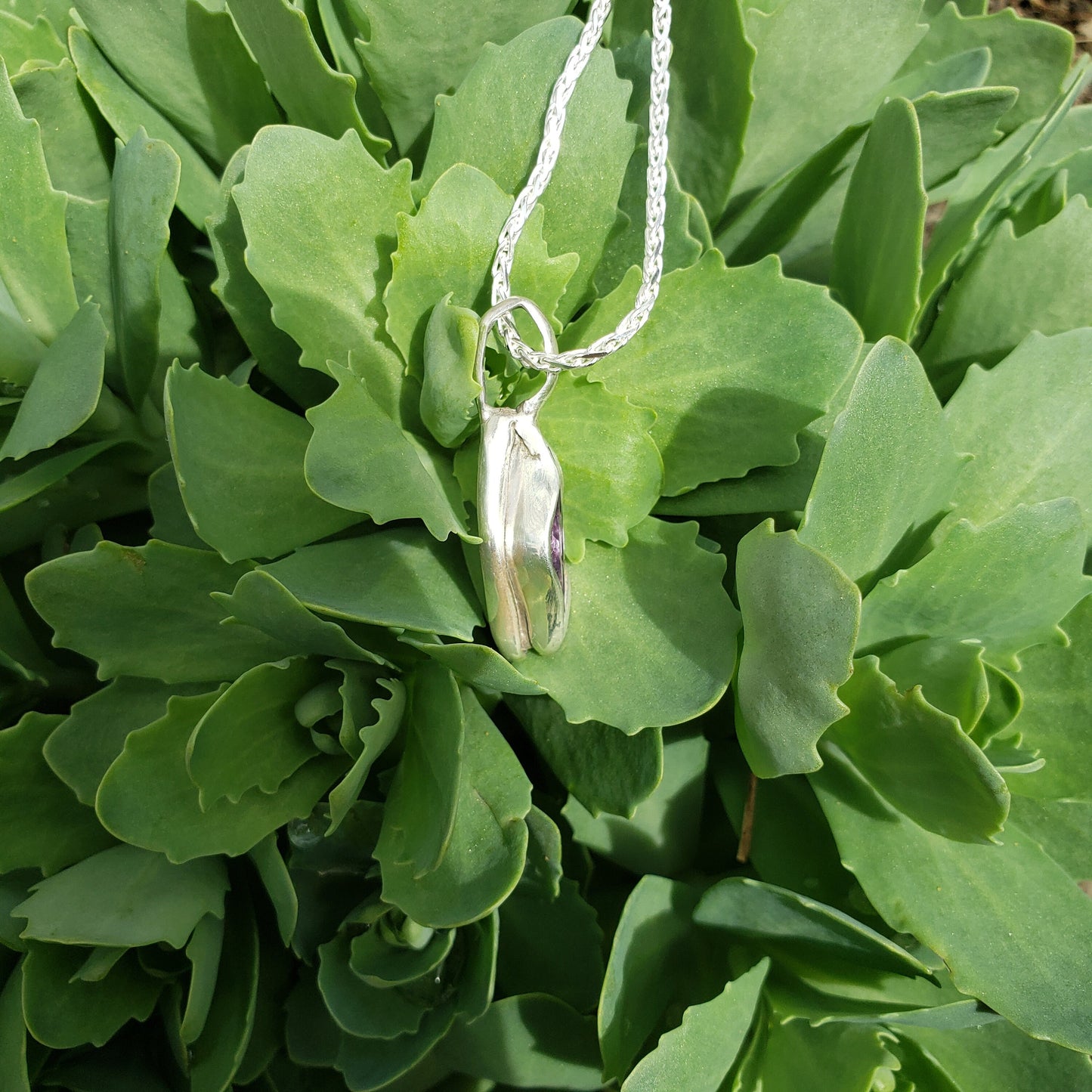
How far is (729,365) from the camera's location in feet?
1.96

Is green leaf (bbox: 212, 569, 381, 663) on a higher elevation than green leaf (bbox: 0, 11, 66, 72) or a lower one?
lower

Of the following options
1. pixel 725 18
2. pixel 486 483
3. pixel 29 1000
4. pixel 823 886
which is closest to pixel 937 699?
pixel 823 886

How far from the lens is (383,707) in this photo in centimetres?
52

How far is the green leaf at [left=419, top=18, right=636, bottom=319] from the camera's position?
591mm

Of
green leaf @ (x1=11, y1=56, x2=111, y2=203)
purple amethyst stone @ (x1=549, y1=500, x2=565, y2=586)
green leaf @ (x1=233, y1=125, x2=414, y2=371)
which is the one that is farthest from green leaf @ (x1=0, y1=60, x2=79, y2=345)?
purple amethyst stone @ (x1=549, y1=500, x2=565, y2=586)

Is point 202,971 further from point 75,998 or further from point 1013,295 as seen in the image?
point 1013,295

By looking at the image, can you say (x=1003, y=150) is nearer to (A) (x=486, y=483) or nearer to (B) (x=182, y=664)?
(A) (x=486, y=483)

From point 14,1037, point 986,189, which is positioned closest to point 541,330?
point 986,189

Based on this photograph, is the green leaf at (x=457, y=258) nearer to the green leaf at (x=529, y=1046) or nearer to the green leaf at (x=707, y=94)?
the green leaf at (x=707, y=94)

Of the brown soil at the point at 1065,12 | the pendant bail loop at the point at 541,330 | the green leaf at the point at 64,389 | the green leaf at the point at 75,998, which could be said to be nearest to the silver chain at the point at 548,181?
the pendant bail loop at the point at 541,330

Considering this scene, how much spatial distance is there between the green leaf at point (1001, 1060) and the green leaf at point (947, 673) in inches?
8.5

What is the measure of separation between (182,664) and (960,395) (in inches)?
19.1

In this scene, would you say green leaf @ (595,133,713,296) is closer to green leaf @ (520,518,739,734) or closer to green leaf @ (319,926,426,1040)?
green leaf @ (520,518,739,734)

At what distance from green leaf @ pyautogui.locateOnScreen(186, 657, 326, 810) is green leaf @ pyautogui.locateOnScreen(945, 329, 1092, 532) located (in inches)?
16.3
